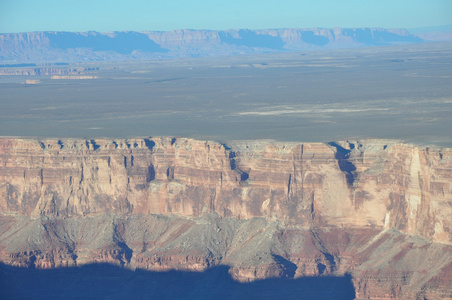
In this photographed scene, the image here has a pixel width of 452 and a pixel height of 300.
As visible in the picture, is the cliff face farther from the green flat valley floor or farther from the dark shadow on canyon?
the green flat valley floor

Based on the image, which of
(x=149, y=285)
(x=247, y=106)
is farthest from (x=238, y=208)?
(x=247, y=106)

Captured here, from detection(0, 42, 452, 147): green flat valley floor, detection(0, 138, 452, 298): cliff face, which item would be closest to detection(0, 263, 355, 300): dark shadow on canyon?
detection(0, 138, 452, 298): cliff face

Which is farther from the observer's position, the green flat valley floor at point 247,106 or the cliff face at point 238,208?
the green flat valley floor at point 247,106

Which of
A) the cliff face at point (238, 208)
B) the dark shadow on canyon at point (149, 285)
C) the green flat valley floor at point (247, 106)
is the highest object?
the green flat valley floor at point (247, 106)

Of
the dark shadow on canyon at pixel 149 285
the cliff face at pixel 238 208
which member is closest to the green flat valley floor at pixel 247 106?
the cliff face at pixel 238 208

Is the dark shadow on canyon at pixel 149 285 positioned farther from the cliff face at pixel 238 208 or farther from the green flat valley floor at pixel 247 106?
the green flat valley floor at pixel 247 106

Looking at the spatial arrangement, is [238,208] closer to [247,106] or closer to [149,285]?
[149,285]
